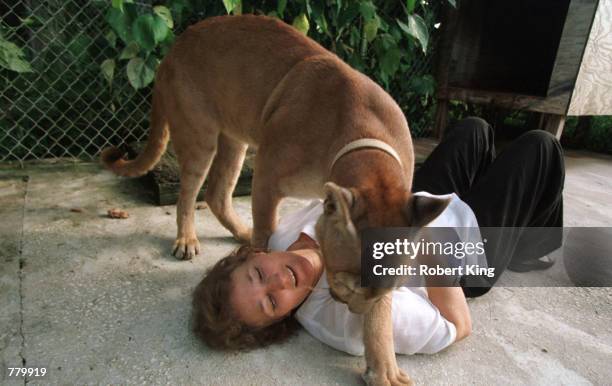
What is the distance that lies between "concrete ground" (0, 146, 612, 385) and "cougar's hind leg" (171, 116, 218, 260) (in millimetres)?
113

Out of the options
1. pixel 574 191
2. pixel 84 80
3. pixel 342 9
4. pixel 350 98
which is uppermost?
pixel 342 9

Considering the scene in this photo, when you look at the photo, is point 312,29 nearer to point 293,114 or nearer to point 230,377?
point 293,114

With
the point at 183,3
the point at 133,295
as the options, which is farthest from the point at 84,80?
the point at 133,295

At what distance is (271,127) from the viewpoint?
8.27 feet

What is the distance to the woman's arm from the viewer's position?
216 centimetres

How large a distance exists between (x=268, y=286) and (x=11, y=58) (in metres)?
3.32

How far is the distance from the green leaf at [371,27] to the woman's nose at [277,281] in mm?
3488

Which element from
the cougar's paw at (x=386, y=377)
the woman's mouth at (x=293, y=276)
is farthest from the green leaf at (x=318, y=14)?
the cougar's paw at (x=386, y=377)

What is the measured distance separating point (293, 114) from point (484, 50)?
5.06 metres

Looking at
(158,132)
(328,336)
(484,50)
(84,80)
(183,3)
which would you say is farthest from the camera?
(484,50)

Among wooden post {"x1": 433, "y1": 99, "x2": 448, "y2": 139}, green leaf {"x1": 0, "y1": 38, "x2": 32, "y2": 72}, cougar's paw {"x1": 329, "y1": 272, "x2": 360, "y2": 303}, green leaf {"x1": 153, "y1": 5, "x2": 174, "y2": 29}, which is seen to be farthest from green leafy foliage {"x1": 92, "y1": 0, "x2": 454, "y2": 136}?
cougar's paw {"x1": 329, "y1": 272, "x2": 360, "y2": 303}

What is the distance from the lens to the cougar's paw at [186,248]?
2.90m

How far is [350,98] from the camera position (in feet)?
7.46

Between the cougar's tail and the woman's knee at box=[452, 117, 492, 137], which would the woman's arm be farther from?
the cougar's tail
